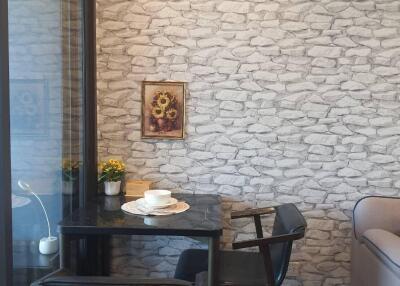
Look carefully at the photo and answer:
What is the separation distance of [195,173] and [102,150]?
68cm

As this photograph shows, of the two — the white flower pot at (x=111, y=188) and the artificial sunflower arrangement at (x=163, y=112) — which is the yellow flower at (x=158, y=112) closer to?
the artificial sunflower arrangement at (x=163, y=112)

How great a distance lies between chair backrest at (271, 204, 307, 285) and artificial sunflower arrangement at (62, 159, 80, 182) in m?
1.29

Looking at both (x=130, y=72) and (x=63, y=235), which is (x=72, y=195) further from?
(x=130, y=72)

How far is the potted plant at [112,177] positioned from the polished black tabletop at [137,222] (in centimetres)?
22

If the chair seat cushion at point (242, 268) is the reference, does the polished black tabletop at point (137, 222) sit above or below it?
above

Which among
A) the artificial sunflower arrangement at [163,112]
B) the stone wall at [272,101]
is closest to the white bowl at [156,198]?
the stone wall at [272,101]

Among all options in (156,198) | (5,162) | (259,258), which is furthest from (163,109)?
(5,162)

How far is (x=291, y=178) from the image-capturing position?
2.80 metres

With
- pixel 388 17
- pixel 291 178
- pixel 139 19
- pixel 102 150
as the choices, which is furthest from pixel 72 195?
pixel 388 17

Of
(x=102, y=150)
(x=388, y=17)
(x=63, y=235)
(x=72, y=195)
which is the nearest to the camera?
(x=63, y=235)

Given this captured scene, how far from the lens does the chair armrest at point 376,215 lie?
2.55 m

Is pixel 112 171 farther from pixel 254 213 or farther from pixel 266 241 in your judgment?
pixel 266 241

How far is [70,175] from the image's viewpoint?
8.16 feet

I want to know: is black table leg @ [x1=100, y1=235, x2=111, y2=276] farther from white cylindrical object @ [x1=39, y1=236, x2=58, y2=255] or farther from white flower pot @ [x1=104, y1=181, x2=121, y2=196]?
white cylindrical object @ [x1=39, y1=236, x2=58, y2=255]
